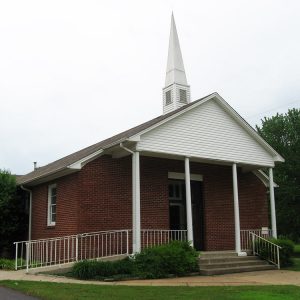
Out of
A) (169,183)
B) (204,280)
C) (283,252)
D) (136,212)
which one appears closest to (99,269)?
(136,212)

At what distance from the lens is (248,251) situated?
1839 cm

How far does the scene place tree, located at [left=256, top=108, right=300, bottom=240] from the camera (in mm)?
31719

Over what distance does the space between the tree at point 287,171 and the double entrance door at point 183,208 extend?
14193 mm

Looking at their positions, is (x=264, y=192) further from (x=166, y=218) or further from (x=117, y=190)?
(x=117, y=190)

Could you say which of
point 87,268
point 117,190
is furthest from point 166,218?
point 87,268

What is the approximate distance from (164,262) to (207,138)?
18.2ft

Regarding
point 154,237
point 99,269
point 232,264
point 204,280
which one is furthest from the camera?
point 154,237

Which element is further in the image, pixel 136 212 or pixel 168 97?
pixel 168 97

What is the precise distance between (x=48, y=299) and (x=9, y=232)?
37.1 ft

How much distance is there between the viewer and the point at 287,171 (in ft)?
106

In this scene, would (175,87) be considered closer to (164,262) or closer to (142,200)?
(142,200)

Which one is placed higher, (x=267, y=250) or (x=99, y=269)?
(x=267, y=250)

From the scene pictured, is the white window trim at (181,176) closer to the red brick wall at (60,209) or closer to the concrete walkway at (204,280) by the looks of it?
the red brick wall at (60,209)

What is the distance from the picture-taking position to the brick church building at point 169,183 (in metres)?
16.3
